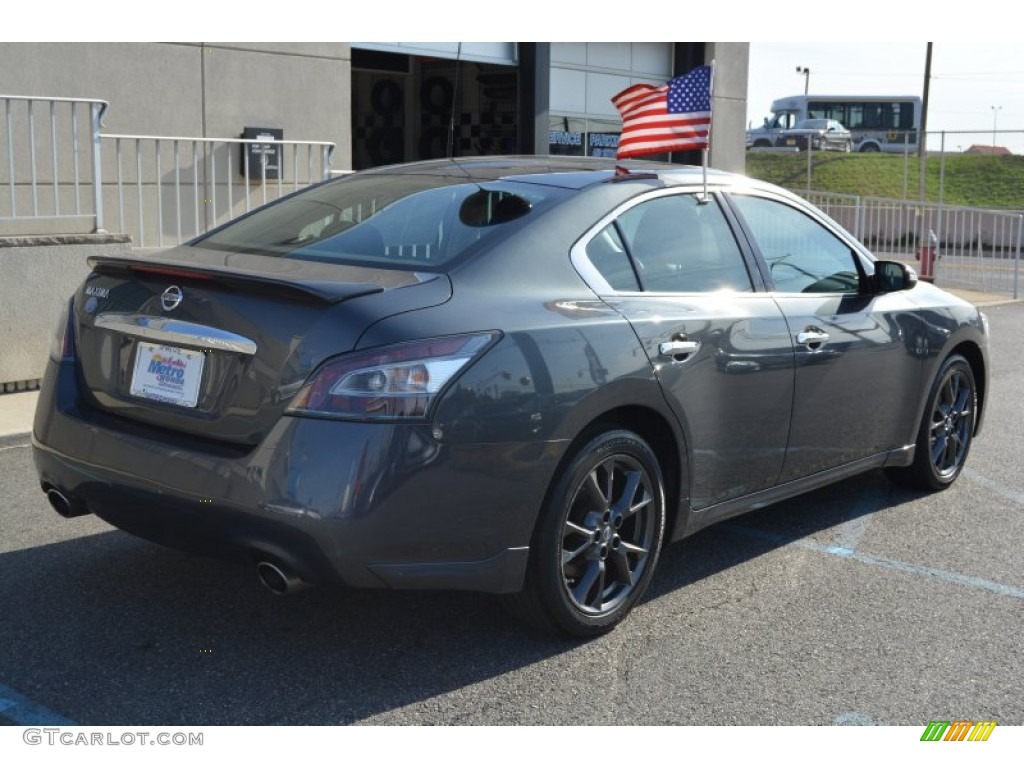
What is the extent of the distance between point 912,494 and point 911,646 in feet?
6.98

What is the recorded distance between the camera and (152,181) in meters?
10.6

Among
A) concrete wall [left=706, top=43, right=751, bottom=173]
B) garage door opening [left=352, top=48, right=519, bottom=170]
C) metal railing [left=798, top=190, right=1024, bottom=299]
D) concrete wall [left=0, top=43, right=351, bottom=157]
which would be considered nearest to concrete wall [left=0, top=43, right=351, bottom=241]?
concrete wall [left=0, top=43, right=351, bottom=157]

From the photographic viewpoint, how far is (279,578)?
3512 millimetres

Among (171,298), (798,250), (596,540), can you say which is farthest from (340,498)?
(798,250)

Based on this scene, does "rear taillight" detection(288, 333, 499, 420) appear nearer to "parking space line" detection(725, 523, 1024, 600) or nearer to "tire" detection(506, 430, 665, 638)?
"tire" detection(506, 430, 665, 638)

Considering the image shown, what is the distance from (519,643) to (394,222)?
146cm

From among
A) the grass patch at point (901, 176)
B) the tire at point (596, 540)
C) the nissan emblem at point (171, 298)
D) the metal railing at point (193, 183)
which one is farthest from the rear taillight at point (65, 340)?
the grass patch at point (901, 176)

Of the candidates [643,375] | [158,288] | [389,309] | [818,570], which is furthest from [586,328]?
[818,570]

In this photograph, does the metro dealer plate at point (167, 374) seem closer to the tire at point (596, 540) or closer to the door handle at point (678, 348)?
the tire at point (596, 540)

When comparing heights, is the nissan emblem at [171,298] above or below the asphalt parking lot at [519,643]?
above

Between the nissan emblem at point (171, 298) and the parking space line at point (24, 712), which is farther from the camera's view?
the nissan emblem at point (171, 298)

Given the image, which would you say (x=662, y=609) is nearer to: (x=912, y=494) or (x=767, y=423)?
(x=767, y=423)

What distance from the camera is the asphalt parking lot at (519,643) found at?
3.54m
